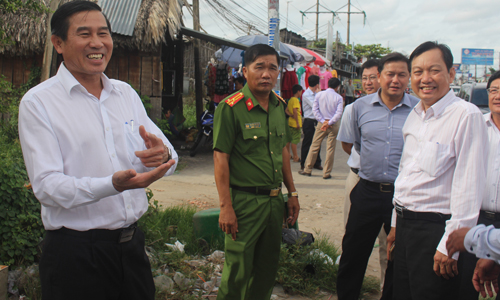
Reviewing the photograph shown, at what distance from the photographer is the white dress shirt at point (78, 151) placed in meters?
1.63

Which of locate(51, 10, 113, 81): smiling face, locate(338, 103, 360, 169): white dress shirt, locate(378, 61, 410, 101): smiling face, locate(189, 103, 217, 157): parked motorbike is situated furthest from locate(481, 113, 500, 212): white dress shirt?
locate(189, 103, 217, 157): parked motorbike

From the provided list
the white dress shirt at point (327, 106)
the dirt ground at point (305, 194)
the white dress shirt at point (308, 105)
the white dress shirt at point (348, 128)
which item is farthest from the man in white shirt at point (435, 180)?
the white dress shirt at point (308, 105)

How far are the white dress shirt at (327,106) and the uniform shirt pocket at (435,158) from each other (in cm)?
573

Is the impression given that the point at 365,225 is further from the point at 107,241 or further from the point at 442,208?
the point at 107,241

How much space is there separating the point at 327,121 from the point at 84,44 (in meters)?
6.59

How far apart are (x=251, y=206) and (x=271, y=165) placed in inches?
12.9

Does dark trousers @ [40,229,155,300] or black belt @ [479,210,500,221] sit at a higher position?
black belt @ [479,210,500,221]

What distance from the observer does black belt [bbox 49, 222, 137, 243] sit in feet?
5.82

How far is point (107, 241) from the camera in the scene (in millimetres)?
1827

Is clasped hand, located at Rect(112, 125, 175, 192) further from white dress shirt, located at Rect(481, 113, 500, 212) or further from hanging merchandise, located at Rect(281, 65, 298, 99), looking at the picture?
hanging merchandise, located at Rect(281, 65, 298, 99)

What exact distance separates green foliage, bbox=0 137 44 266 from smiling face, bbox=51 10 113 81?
188 cm

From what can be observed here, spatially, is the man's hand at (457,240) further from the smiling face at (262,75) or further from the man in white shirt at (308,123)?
the man in white shirt at (308,123)

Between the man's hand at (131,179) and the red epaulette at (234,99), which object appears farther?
the red epaulette at (234,99)

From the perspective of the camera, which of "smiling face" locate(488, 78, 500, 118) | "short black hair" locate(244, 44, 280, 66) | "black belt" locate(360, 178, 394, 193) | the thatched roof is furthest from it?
the thatched roof
